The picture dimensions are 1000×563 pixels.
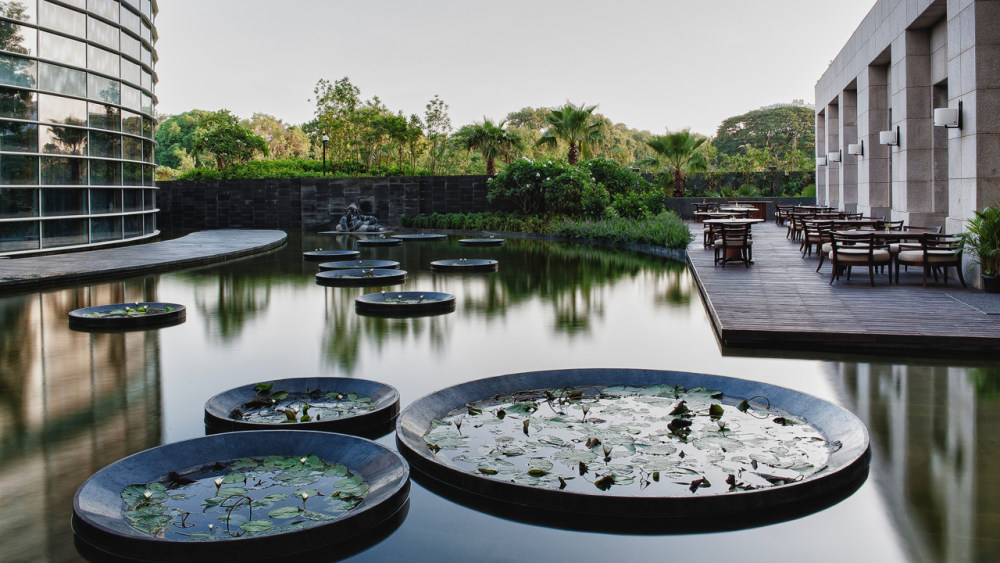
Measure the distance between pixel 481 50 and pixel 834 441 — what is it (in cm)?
4540

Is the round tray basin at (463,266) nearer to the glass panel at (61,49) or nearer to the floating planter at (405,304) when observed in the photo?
the floating planter at (405,304)

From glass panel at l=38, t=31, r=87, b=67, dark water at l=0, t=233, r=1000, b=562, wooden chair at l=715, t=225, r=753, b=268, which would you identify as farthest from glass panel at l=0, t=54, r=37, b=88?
wooden chair at l=715, t=225, r=753, b=268

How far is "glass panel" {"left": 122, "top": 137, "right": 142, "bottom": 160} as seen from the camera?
2038 cm

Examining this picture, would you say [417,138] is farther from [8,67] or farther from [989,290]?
[989,290]

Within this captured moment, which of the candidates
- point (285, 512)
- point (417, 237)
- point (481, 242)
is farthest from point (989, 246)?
point (417, 237)

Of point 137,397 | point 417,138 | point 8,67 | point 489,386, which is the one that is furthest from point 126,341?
point 417,138

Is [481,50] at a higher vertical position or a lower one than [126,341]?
higher

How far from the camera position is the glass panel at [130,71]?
2003cm

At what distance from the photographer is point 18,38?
16.1 m

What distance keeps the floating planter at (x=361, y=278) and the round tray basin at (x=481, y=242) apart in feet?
23.5

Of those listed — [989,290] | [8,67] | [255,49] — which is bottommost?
[989,290]

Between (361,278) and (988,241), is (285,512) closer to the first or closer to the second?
(988,241)

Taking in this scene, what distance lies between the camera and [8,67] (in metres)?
16.0

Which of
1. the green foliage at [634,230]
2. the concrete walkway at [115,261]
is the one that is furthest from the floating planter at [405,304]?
the green foliage at [634,230]
